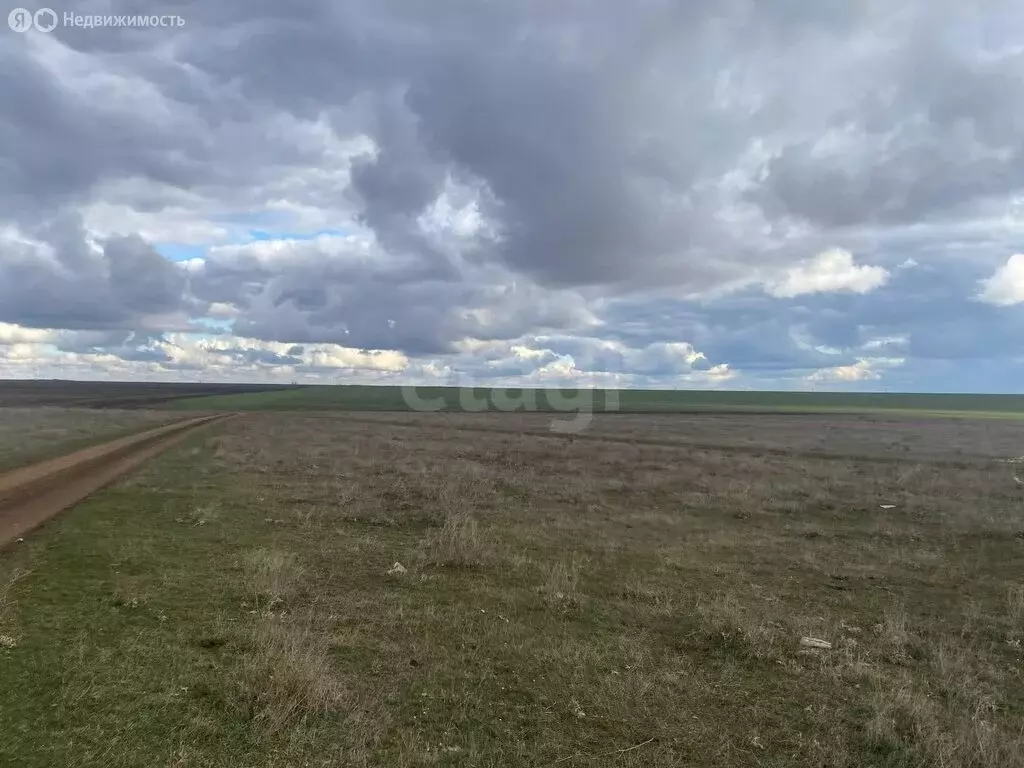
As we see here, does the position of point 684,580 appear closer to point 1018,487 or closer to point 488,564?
point 488,564

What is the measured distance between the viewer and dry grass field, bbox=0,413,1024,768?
7.11 m

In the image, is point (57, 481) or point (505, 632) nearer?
point (505, 632)

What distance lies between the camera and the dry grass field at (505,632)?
7109mm

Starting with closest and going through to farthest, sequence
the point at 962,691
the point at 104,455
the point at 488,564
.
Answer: the point at 962,691
the point at 488,564
the point at 104,455

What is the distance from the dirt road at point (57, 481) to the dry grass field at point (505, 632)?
928 millimetres

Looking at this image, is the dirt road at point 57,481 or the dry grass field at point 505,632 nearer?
the dry grass field at point 505,632

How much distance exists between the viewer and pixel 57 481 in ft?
76.6

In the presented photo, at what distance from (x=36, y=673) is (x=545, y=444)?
130 ft

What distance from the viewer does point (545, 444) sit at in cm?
4659

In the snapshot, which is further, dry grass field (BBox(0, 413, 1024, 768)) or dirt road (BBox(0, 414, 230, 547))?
dirt road (BBox(0, 414, 230, 547))

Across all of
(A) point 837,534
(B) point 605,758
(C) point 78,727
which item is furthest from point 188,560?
(A) point 837,534

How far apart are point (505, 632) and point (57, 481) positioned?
20.4 meters

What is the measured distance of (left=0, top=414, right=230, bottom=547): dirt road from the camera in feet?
55.4

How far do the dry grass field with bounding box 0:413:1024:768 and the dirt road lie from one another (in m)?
0.93
